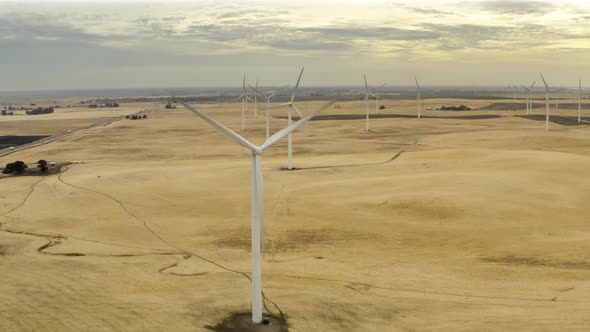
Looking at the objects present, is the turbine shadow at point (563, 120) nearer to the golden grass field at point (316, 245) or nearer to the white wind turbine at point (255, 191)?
the golden grass field at point (316, 245)

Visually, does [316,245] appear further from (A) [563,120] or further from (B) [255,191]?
(A) [563,120]

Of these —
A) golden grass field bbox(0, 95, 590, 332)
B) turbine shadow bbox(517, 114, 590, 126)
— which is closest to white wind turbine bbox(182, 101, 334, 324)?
golden grass field bbox(0, 95, 590, 332)

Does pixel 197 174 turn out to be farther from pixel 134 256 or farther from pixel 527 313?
pixel 527 313

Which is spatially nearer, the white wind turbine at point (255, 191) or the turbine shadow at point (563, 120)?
the white wind turbine at point (255, 191)

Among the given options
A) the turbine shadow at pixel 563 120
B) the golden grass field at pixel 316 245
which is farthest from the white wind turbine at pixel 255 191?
the turbine shadow at pixel 563 120

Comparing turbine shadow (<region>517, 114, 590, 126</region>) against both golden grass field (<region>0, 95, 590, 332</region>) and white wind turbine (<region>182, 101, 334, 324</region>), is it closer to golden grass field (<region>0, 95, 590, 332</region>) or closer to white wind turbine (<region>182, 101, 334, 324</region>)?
golden grass field (<region>0, 95, 590, 332</region>)

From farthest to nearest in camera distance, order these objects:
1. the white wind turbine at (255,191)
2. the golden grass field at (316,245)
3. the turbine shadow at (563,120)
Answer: the turbine shadow at (563,120), the golden grass field at (316,245), the white wind turbine at (255,191)

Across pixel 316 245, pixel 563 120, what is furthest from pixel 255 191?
pixel 563 120

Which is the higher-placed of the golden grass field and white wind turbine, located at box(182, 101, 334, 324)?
white wind turbine, located at box(182, 101, 334, 324)
